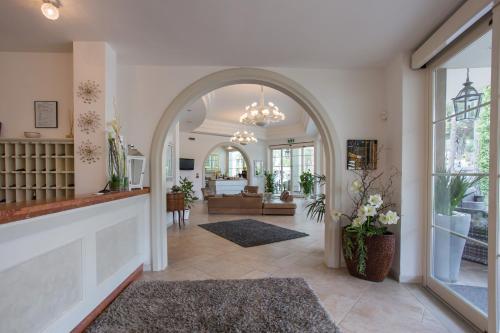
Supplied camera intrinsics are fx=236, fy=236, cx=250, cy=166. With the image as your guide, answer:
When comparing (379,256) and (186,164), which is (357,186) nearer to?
(379,256)

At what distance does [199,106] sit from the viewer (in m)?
6.03

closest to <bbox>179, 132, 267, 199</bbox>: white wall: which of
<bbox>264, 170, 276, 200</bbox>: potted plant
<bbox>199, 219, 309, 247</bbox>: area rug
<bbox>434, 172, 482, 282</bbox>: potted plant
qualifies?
<bbox>264, 170, 276, 200</bbox>: potted plant

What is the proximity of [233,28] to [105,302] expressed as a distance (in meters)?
2.80

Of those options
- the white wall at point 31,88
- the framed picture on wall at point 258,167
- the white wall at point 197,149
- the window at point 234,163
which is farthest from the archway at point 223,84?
the window at point 234,163

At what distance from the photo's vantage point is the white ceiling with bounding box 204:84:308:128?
20.1 feet

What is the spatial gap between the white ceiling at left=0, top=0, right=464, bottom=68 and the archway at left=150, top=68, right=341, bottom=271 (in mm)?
219

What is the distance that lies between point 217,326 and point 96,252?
3.85 ft

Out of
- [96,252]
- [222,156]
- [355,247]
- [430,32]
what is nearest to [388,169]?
[355,247]

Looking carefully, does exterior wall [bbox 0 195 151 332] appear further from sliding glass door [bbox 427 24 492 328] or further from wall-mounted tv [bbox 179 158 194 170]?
wall-mounted tv [bbox 179 158 194 170]

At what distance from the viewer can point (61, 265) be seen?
1.60 meters

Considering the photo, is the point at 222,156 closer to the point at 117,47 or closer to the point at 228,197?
the point at 228,197

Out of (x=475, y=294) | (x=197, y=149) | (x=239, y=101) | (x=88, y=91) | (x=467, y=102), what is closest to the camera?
(x=475, y=294)

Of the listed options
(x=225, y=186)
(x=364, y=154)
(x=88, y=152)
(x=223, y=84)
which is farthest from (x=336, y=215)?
A: (x=225, y=186)

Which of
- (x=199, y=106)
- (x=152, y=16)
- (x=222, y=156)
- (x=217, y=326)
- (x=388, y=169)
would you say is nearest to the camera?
(x=217, y=326)
